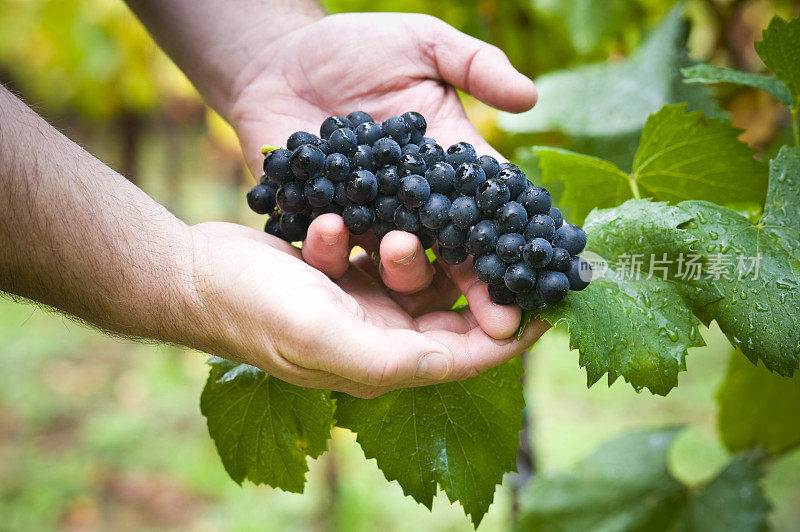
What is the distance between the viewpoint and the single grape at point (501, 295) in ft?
2.96

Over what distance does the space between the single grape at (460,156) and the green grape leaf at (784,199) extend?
447mm

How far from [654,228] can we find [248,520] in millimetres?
2627

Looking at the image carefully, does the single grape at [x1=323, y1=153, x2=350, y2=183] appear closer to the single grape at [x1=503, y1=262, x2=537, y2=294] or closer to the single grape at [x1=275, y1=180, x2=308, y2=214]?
the single grape at [x1=275, y1=180, x2=308, y2=214]

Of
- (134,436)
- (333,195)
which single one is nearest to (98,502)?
(134,436)

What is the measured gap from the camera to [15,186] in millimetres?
855

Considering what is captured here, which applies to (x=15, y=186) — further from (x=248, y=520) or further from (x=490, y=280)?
(x=248, y=520)

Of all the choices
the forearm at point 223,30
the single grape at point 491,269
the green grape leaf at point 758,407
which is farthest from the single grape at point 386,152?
the green grape leaf at point 758,407

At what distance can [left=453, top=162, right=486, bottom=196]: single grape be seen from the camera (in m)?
0.91

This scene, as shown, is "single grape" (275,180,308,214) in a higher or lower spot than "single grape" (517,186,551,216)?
lower

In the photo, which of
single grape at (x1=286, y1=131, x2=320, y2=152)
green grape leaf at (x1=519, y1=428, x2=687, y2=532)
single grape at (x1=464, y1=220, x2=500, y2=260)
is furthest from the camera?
green grape leaf at (x1=519, y1=428, x2=687, y2=532)

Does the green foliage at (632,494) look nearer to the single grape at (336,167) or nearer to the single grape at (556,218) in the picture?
the single grape at (556,218)

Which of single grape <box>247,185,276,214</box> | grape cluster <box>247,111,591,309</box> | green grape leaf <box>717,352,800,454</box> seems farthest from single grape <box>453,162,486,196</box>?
green grape leaf <box>717,352,800,454</box>

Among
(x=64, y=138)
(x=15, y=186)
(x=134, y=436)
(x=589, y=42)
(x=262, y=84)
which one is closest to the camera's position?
Answer: (x=15, y=186)

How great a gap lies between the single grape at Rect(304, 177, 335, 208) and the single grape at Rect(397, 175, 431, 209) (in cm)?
11
